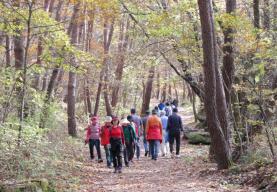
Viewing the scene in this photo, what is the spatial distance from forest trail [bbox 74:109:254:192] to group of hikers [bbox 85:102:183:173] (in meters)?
0.48

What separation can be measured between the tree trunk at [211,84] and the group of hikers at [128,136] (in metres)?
3.23

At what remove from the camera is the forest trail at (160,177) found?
10648mm

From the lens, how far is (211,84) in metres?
A: 11.7

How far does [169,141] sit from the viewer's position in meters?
18.0

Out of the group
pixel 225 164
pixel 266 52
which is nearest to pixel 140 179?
pixel 225 164

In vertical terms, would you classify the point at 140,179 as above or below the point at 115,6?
below

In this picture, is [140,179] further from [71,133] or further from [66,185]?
[71,133]

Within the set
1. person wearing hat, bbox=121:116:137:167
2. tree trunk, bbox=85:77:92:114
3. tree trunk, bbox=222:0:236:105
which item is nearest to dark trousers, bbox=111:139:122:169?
person wearing hat, bbox=121:116:137:167

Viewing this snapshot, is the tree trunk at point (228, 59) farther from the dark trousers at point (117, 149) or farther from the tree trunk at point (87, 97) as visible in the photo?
the tree trunk at point (87, 97)

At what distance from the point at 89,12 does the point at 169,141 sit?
6.98 metres

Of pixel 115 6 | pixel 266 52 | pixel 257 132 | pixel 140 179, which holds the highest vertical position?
pixel 115 6

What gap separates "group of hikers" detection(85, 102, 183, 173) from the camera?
1371cm

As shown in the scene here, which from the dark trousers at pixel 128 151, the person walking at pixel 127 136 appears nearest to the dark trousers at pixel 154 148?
the dark trousers at pixel 128 151

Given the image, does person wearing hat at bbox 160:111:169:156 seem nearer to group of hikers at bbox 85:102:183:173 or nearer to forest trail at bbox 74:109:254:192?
group of hikers at bbox 85:102:183:173
